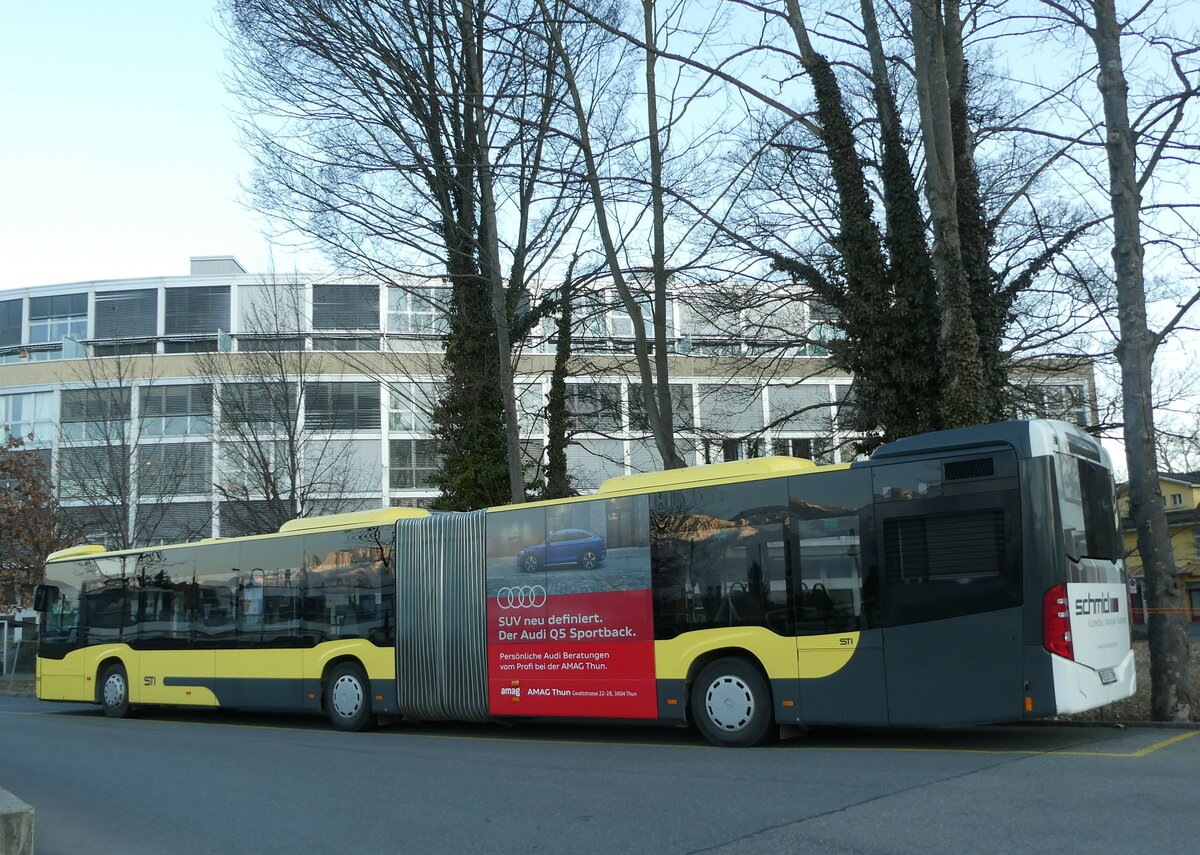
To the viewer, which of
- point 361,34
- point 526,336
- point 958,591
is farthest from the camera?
point 526,336

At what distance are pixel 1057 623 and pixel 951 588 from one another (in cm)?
99

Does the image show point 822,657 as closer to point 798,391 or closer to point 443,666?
point 443,666

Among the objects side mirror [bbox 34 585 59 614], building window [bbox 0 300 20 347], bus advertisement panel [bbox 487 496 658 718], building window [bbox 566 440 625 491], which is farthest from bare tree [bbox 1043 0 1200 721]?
building window [bbox 0 300 20 347]

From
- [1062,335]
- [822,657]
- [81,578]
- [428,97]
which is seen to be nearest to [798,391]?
[1062,335]

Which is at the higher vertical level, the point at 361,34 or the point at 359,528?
the point at 361,34

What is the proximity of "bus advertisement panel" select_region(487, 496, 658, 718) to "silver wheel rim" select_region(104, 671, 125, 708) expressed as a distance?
9276 millimetres

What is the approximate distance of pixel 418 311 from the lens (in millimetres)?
36938

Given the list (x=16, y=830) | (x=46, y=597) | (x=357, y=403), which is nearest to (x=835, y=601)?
(x=16, y=830)

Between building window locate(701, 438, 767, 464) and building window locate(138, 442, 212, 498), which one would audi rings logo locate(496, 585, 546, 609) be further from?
building window locate(138, 442, 212, 498)

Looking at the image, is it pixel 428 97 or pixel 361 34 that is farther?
pixel 428 97

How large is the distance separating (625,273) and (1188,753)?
12.7 m

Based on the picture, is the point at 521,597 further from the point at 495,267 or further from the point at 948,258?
the point at 495,267

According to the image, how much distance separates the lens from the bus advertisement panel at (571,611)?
41.7 ft

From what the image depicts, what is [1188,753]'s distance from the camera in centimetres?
954
